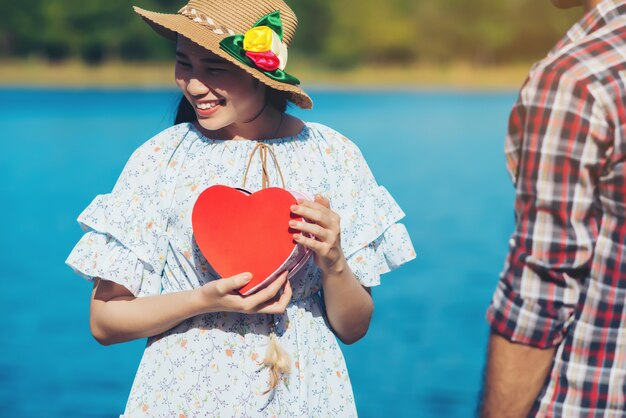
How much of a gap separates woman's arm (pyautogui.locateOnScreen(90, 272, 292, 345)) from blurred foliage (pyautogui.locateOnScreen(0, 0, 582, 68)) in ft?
127

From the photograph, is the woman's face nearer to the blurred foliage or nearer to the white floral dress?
the white floral dress

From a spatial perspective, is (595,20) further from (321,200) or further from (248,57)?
(248,57)

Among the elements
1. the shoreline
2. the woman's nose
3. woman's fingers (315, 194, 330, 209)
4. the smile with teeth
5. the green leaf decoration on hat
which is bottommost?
woman's fingers (315, 194, 330, 209)

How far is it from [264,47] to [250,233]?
361 millimetres

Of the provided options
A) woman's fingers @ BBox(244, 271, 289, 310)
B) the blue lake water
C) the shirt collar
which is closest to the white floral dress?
woman's fingers @ BBox(244, 271, 289, 310)

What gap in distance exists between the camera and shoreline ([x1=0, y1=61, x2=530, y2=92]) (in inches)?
1528

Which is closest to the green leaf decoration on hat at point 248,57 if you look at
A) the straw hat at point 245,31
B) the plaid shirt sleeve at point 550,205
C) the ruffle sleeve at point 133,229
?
the straw hat at point 245,31

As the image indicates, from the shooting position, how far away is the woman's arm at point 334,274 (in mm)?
1943

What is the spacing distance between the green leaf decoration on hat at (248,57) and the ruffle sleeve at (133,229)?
24 cm

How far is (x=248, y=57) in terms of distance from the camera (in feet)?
6.81

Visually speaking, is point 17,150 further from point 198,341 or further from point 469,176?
point 198,341

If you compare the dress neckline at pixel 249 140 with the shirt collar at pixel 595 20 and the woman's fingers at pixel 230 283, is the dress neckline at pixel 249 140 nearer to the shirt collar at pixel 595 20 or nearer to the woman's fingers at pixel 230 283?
the woman's fingers at pixel 230 283

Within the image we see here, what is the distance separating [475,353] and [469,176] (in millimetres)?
9985

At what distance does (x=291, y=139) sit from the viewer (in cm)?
218
